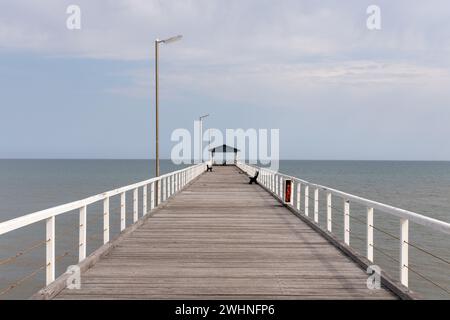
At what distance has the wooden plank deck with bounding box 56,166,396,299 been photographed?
6.85m

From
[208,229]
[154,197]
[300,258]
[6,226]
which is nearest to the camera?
[6,226]

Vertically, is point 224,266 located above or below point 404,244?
below

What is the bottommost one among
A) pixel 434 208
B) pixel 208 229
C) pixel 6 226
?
pixel 434 208

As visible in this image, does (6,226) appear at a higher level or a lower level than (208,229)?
higher

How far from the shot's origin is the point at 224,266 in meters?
8.55

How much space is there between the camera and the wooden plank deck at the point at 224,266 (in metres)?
6.85

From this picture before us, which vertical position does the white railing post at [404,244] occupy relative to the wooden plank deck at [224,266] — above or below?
above

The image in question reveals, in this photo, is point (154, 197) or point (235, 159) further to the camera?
point (235, 159)

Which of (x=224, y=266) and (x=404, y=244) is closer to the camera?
(x=404, y=244)

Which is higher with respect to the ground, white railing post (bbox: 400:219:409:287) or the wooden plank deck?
white railing post (bbox: 400:219:409:287)
